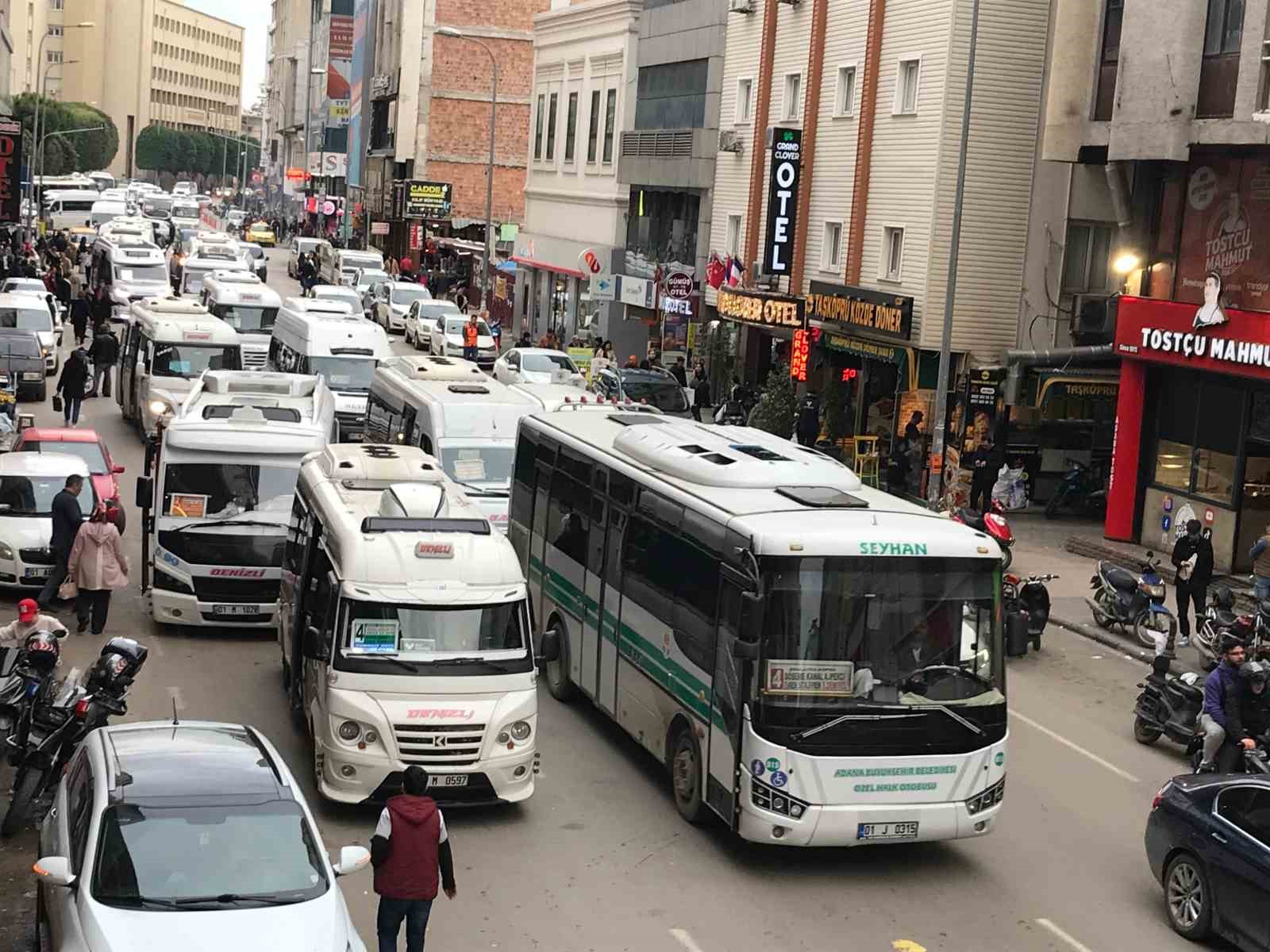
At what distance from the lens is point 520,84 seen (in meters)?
94.8

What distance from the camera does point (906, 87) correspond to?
3700 cm

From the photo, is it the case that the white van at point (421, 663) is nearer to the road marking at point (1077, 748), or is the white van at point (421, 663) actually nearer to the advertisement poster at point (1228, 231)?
the road marking at point (1077, 748)

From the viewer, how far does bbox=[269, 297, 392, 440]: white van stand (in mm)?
34156

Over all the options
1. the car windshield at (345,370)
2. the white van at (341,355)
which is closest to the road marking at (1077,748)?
the white van at (341,355)

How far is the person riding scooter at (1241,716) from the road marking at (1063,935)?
141 inches

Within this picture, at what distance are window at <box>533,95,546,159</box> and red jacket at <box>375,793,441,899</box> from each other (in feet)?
189

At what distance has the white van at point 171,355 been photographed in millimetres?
33875

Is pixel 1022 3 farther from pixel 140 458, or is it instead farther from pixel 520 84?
pixel 520 84

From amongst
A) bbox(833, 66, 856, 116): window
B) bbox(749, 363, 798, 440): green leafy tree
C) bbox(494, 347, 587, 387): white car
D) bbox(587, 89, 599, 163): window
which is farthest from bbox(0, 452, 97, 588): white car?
bbox(587, 89, 599, 163): window

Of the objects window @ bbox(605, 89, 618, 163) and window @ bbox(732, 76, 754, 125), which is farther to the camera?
window @ bbox(605, 89, 618, 163)

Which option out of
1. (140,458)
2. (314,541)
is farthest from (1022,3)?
(314,541)

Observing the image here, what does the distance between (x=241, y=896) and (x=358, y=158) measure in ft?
376

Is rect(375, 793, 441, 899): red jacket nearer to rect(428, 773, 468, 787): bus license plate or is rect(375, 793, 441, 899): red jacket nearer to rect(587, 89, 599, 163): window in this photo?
rect(428, 773, 468, 787): bus license plate

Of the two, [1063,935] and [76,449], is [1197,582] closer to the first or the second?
[1063,935]
